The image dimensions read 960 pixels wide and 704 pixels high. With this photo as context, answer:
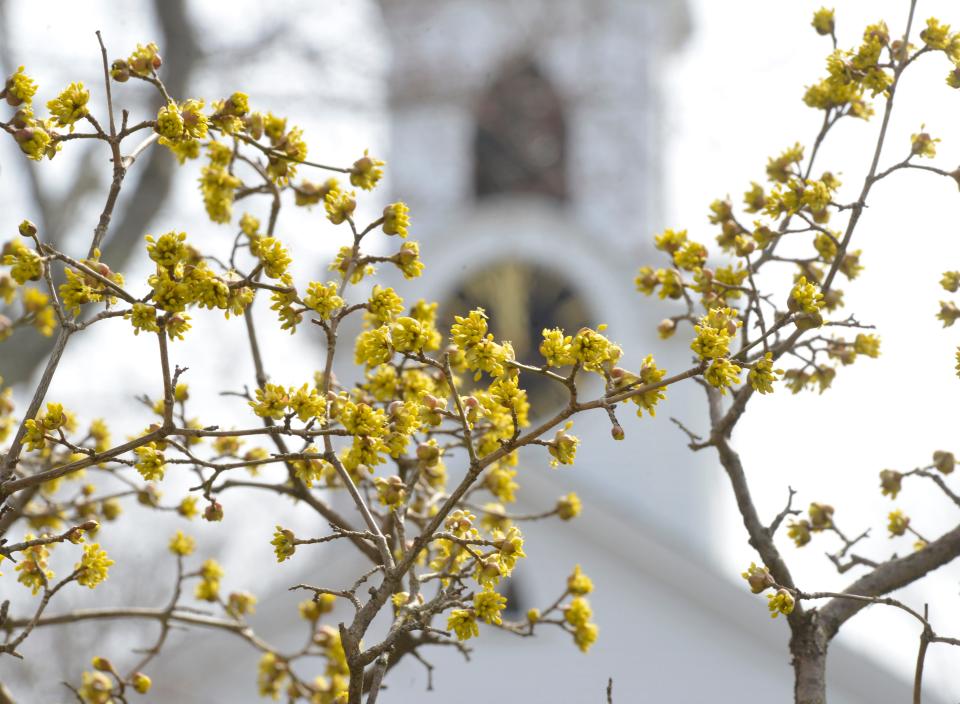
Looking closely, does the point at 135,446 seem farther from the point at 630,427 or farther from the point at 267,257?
the point at 630,427

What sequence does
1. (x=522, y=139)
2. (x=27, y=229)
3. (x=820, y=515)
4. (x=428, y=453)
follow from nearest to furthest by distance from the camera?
(x=27, y=229) < (x=428, y=453) < (x=820, y=515) < (x=522, y=139)

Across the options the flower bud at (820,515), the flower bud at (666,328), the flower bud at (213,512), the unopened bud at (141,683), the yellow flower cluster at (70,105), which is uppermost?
the flower bud at (666,328)

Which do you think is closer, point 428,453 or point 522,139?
point 428,453

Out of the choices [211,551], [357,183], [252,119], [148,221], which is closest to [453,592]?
[357,183]

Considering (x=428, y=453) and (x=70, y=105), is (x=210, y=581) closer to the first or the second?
(x=428, y=453)

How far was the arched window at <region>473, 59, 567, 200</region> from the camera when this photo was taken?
14.4 metres

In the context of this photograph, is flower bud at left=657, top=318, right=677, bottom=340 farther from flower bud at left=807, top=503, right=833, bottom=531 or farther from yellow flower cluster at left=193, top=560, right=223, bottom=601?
yellow flower cluster at left=193, top=560, right=223, bottom=601

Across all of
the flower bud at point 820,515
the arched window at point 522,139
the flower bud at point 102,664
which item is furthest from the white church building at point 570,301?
the flower bud at point 820,515

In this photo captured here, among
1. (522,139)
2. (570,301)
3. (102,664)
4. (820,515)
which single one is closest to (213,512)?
(102,664)

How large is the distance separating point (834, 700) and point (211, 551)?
321 inches

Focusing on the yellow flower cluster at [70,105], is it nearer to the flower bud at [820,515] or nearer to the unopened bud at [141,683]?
the unopened bud at [141,683]

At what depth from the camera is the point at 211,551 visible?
15992mm

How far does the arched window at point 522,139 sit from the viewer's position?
1436 cm

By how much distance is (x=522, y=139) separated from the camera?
49.5ft
